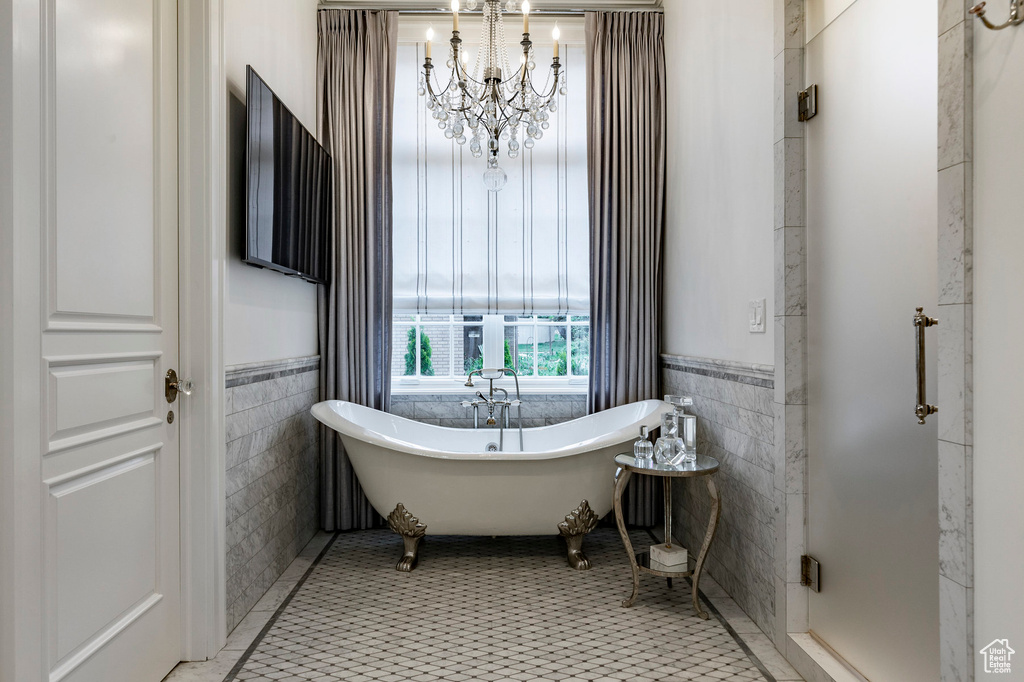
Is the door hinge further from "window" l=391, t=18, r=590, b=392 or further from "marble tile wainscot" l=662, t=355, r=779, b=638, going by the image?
"window" l=391, t=18, r=590, b=392

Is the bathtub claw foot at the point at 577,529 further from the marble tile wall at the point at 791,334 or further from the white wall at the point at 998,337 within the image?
the white wall at the point at 998,337

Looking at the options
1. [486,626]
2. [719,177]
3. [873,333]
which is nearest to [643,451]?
[486,626]

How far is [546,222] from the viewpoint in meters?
3.95

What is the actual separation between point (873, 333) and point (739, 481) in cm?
103

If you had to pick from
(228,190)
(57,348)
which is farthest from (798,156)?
(57,348)

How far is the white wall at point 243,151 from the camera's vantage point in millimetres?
2492

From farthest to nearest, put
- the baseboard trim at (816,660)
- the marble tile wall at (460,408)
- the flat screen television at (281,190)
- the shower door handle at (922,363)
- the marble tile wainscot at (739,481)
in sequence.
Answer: the marble tile wall at (460,408), the flat screen television at (281,190), the marble tile wainscot at (739,481), the baseboard trim at (816,660), the shower door handle at (922,363)

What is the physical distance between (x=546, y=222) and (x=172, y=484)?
8.25 ft

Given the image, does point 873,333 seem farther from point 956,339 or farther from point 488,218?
point 488,218

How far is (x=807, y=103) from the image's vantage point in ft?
7.28

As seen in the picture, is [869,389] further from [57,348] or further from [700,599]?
[57,348]

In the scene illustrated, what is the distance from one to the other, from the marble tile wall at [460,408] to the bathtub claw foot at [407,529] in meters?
0.87

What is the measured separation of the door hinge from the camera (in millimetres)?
2178
